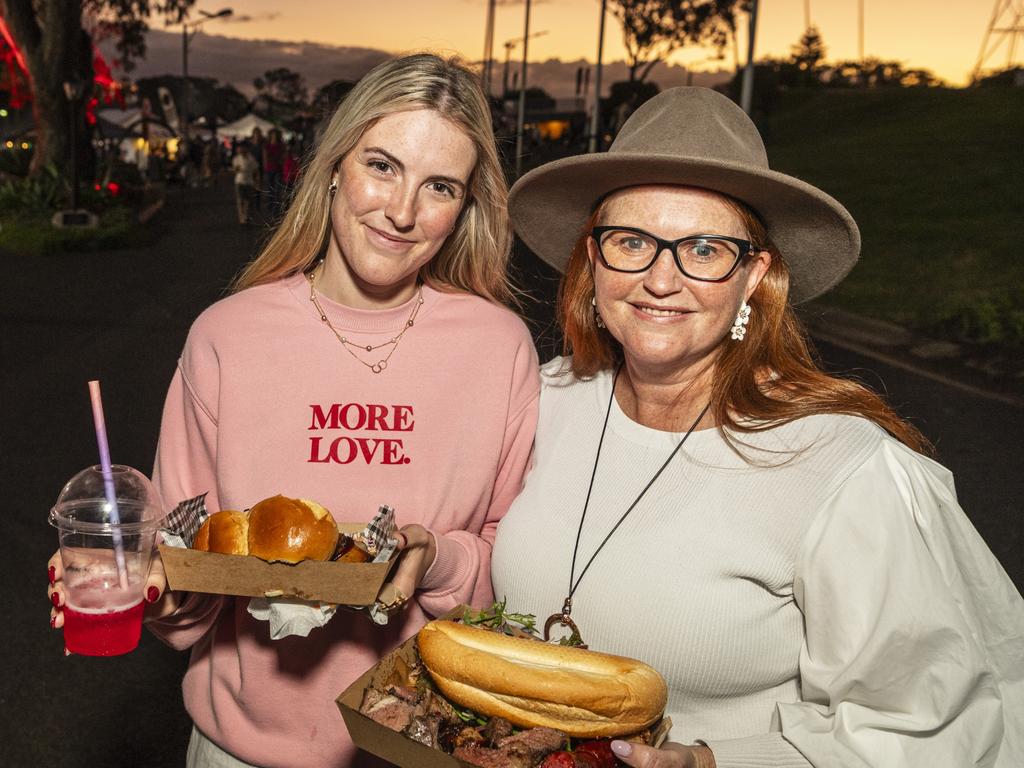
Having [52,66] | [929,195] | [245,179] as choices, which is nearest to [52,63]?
[52,66]

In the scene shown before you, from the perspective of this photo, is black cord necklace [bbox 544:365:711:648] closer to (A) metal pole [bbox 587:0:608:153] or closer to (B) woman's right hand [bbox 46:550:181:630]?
(B) woman's right hand [bbox 46:550:181:630]

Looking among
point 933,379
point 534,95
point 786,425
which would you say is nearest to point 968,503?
point 933,379

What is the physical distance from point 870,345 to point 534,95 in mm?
103872

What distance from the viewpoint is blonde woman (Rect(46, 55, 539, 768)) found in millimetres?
2527

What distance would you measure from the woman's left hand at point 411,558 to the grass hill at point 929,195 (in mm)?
11205

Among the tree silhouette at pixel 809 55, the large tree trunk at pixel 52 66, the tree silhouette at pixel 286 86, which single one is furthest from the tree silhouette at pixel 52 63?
the tree silhouette at pixel 286 86

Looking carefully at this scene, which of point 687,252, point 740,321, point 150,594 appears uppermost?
point 687,252

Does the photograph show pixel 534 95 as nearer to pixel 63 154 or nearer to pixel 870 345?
pixel 63 154

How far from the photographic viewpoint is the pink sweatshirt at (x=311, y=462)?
2525 millimetres

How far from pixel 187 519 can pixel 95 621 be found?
11.1 inches

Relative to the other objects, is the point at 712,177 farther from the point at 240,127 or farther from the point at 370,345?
the point at 240,127

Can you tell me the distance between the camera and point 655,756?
1.92 m

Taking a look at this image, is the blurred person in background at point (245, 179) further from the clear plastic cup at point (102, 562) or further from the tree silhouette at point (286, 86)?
the tree silhouette at point (286, 86)

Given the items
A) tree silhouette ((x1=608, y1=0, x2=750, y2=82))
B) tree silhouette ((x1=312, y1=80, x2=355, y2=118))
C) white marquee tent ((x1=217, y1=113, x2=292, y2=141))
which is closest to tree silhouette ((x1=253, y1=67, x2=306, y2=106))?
white marquee tent ((x1=217, y1=113, x2=292, y2=141))
